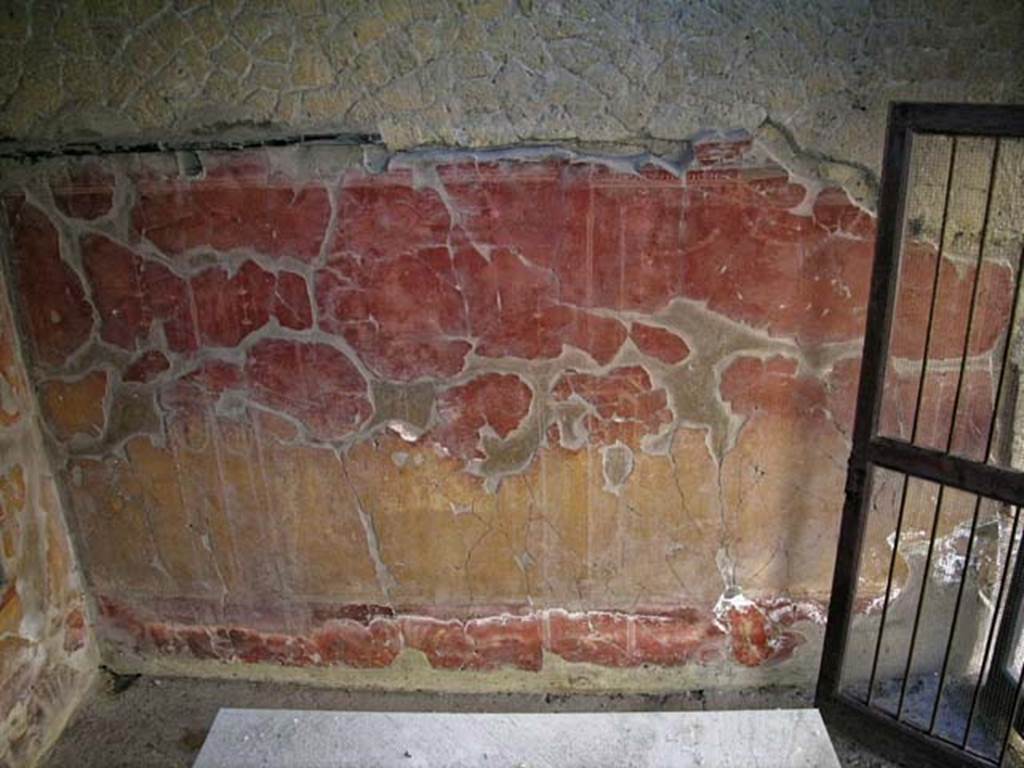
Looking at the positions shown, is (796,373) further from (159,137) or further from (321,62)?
(159,137)

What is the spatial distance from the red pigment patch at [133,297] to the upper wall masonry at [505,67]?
0.29 m

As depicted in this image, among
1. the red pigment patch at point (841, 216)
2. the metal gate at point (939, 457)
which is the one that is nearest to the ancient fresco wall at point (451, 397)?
the red pigment patch at point (841, 216)

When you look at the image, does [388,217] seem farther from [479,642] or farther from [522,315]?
[479,642]

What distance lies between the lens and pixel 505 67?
5.95ft

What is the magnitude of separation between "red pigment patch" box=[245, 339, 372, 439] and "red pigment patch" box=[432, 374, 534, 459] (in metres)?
0.21

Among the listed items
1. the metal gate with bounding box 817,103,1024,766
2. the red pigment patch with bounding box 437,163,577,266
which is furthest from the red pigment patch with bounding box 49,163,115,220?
the metal gate with bounding box 817,103,1024,766

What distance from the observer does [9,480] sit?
209 cm

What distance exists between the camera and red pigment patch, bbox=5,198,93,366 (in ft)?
6.53

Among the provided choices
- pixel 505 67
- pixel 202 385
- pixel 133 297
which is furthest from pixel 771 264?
pixel 133 297

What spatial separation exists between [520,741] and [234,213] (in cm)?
135

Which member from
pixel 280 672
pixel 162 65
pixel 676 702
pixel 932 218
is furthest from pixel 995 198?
pixel 280 672

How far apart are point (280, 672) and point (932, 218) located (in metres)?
2.15

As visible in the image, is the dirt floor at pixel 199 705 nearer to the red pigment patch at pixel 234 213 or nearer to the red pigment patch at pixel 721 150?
the red pigment patch at pixel 234 213

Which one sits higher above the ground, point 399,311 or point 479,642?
point 399,311
